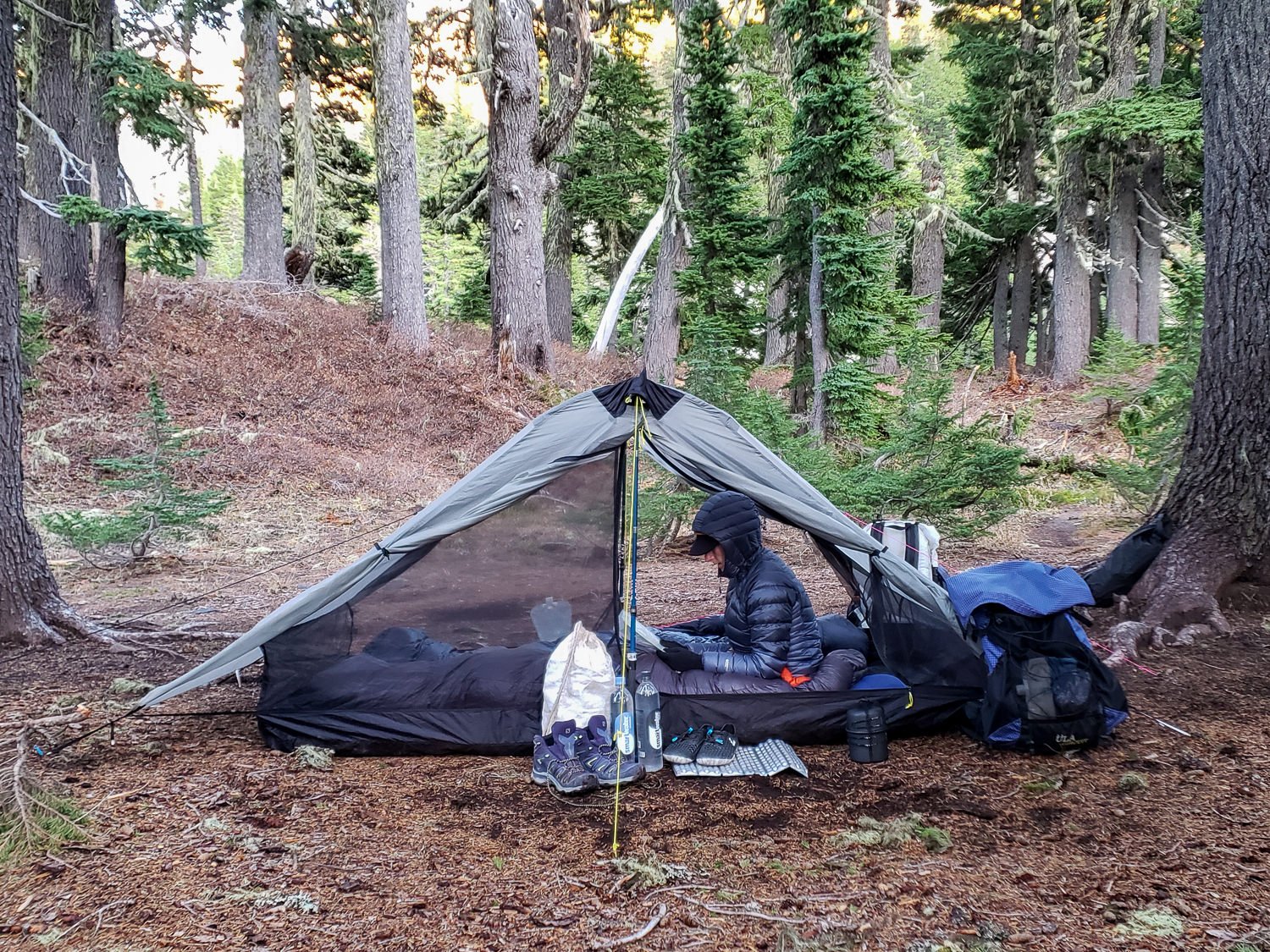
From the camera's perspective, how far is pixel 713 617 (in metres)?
5.16

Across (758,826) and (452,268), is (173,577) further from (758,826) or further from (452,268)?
(452,268)

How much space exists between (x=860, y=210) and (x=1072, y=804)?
7.97m

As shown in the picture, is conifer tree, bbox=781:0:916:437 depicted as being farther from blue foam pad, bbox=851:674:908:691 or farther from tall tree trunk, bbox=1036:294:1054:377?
tall tree trunk, bbox=1036:294:1054:377

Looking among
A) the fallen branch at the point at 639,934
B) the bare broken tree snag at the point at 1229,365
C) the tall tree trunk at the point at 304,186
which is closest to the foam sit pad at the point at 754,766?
the fallen branch at the point at 639,934

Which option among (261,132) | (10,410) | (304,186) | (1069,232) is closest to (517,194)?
(261,132)

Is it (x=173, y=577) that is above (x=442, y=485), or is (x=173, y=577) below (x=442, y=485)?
below

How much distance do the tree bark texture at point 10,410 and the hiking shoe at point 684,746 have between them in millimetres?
4004

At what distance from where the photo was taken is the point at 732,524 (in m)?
4.30

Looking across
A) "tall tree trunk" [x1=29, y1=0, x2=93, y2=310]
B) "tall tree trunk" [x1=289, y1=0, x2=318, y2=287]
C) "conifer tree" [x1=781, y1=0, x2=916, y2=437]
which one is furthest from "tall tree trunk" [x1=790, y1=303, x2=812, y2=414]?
"tall tree trunk" [x1=289, y1=0, x2=318, y2=287]

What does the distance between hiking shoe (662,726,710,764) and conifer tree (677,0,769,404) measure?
318 inches

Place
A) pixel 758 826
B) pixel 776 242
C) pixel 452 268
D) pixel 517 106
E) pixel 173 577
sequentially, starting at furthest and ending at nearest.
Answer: pixel 452 268 → pixel 517 106 → pixel 776 242 → pixel 173 577 → pixel 758 826

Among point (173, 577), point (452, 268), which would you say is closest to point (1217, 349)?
point (173, 577)

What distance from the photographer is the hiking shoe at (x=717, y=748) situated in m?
3.98

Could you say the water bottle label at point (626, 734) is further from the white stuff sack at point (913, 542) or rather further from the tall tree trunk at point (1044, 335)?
the tall tree trunk at point (1044, 335)
